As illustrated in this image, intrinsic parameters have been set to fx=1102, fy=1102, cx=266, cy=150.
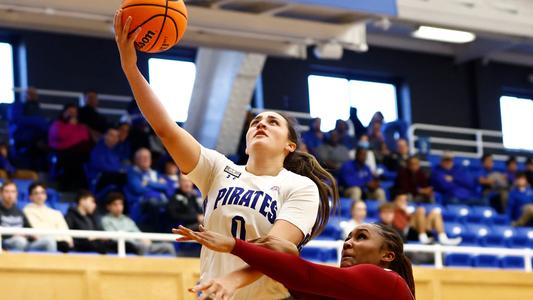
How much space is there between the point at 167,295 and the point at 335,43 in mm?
4779

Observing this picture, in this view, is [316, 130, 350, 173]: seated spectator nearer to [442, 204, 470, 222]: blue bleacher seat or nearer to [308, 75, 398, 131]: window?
[442, 204, 470, 222]: blue bleacher seat

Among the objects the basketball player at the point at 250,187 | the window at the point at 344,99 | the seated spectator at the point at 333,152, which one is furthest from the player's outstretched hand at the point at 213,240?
the window at the point at 344,99

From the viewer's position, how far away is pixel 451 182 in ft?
46.8

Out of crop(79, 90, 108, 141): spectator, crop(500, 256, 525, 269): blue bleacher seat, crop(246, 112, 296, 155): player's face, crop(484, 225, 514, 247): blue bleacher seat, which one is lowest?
crop(500, 256, 525, 269): blue bleacher seat

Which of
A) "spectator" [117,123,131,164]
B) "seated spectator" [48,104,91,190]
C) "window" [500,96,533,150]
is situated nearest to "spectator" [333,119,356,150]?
"spectator" [117,123,131,164]

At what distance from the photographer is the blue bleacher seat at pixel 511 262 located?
12.3 meters

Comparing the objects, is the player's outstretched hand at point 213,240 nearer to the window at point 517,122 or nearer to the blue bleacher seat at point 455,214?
the blue bleacher seat at point 455,214

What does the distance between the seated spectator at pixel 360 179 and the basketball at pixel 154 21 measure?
864 centimetres

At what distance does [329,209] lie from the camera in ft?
13.8

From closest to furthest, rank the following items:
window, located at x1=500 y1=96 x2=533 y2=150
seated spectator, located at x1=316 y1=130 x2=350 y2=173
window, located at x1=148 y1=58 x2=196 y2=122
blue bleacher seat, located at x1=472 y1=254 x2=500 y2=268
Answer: blue bleacher seat, located at x1=472 y1=254 x2=500 y2=268 → seated spectator, located at x1=316 y1=130 x2=350 y2=173 → window, located at x1=148 y1=58 x2=196 y2=122 → window, located at x1=500 y1=96 x2=533 y2=150

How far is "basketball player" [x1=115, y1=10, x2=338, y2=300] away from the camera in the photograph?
386 cm

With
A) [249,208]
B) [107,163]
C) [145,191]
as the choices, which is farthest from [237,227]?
[107,163]

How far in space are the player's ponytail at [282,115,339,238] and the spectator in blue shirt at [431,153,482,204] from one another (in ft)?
32.7

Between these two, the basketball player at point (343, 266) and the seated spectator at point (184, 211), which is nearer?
the basketball player at point (343, 266)
